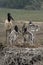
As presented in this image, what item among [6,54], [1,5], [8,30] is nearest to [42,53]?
[6,54]

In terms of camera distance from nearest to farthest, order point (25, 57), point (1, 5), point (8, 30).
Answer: point (25, 57) < point (8, 30) < point (1, 5)

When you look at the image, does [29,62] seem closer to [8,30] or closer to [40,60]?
[40,60]

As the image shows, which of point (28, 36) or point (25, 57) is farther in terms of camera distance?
point (28, 36)

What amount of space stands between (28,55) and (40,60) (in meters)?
0.67

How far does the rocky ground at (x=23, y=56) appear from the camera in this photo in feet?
58.5

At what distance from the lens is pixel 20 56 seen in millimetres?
17906

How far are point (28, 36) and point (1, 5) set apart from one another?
148 ft

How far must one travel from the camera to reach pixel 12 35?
20438mm

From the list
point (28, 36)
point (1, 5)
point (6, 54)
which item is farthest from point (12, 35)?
point (1, 5)

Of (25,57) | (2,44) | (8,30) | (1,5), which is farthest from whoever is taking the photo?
(1,5)

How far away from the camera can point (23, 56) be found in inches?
702

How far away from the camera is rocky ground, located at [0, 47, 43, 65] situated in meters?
17.8

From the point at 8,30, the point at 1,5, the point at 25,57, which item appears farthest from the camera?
the point at 1,5

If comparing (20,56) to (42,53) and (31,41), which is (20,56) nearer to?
(42,53)
